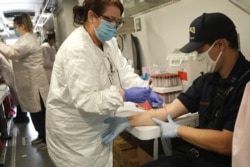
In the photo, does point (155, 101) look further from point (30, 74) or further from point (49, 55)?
point (49, 55)

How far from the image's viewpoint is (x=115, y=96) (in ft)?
4.04

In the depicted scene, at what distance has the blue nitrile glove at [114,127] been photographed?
1.38 metres

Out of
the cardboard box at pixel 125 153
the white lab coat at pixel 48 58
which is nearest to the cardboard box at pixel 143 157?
the cardboard box at pixel 125 153

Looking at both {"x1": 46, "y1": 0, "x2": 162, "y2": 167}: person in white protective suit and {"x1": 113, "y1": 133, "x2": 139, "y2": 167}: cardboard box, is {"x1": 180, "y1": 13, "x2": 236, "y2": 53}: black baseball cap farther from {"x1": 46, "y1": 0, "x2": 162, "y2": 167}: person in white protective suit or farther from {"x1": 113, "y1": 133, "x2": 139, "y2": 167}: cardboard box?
{"x1": 113, "y1": 133, "x2": 139, "y2": 167}: cardboard box

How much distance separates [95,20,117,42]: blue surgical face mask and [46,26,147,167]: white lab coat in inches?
2.7

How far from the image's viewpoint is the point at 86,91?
1228 millimetres

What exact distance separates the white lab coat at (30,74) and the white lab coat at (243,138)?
2726 mm

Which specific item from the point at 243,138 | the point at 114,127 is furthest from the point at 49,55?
the point at 243,138

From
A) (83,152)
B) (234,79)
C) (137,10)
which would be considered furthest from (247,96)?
(137,10)

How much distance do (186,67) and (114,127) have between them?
611 millimetres

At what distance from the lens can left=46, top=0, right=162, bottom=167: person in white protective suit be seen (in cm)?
124

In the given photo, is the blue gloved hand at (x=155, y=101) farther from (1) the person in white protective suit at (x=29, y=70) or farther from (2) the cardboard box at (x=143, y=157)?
(1) the person in white protective suit at (x=29, y=70)

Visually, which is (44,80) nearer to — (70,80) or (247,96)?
(70,80)

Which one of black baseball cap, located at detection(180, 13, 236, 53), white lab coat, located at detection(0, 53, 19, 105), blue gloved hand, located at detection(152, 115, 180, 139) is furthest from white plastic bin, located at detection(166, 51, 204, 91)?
white lab coat, located at detection(0, 53, 19, 105)
